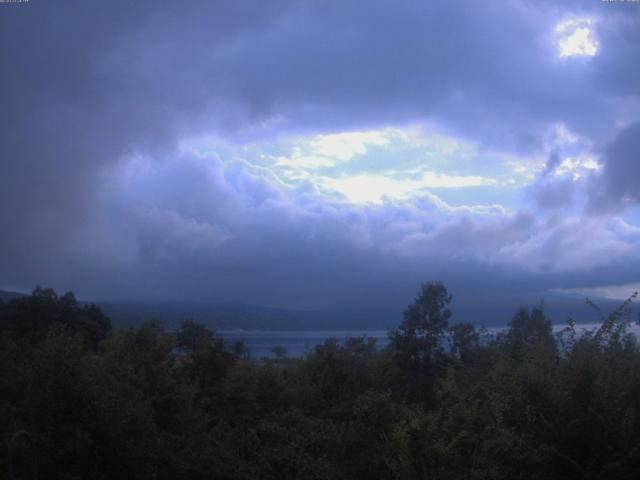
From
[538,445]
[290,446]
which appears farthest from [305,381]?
[538,445]

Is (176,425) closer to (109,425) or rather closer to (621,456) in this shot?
(109,425)

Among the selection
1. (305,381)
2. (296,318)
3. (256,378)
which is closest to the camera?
(256,378)

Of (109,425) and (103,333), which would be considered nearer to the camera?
(109,425)

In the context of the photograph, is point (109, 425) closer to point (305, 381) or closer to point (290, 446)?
point (290, 446)

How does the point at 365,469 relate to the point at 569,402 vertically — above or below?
below

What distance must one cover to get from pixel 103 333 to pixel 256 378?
2465 centimetres

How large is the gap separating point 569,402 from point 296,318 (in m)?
74.5

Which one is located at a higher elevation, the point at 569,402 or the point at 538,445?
the point at 569,402

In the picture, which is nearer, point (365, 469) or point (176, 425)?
point (365, 469)

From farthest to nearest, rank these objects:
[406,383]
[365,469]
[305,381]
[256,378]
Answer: [406,383] < [305,381] < [256,378] < [365,469]

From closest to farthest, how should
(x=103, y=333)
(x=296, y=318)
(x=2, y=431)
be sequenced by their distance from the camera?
(x=2, y=431) < (x=103, y=333) < (x=296, y=318)

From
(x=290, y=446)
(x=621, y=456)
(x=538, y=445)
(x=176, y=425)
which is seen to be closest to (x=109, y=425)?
(x=290, y=446)

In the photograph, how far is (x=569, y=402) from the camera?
1296cm

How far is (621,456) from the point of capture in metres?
12.1
